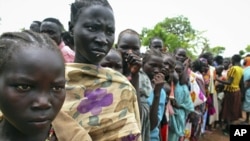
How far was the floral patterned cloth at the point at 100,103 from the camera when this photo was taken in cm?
136

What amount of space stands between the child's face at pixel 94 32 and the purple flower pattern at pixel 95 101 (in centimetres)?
16

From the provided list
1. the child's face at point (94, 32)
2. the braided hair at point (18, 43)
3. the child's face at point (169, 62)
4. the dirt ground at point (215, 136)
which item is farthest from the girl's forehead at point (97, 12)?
the dirt ground at point (215, 136)

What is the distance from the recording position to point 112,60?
206 centimetres

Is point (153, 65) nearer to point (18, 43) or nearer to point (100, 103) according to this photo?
point (100, 103)

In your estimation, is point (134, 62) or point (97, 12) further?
point (134, 62)

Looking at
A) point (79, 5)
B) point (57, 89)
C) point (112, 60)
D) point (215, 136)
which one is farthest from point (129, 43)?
point (215, 136)

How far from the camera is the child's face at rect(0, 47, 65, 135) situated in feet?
2.78

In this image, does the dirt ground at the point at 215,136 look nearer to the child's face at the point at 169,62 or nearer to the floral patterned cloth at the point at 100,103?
the child's face at the point at 169,62

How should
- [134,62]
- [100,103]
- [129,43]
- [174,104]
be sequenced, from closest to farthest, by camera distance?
[100,103] < [134,62] < [129,43] < [174,104]

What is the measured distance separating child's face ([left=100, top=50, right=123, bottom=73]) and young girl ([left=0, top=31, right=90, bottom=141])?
1133 millimetres

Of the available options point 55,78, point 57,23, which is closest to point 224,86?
point 57,23

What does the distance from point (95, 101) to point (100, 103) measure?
0.9 inches

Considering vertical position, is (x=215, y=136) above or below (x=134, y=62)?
below

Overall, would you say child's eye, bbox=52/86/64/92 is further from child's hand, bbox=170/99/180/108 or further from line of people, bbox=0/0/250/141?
child's hand, bbox=170/99/180/108
